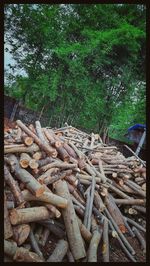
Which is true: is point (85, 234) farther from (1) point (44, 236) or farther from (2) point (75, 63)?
(2) point (75, 63)

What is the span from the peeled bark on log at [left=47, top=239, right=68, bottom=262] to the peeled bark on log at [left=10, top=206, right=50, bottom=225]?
0.41 meters

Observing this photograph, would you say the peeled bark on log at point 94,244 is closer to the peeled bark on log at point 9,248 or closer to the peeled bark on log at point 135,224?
the peeled bark on log at point 135,224

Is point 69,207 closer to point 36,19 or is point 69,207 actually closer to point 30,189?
point 30,189

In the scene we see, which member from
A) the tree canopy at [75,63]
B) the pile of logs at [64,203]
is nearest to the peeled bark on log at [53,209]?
the pile of logs at [64,203]

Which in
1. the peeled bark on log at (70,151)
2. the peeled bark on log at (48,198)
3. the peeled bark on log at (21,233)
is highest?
the peeled bark on log at (70,151)

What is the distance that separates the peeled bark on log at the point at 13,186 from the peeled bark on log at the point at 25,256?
63cm

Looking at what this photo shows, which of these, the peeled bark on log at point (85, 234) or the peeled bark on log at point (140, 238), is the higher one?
the peeled bark on log at point (85, 234)

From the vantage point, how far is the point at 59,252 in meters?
2.92

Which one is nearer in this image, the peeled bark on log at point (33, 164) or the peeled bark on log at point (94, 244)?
the peeled bark on log at point (94, 244)

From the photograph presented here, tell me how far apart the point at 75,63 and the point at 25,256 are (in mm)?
9507

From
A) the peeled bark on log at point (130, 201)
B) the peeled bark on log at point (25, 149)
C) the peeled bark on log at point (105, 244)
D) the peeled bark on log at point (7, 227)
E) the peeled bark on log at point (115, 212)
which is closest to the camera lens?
the peeled bark on log at point (7, 227)

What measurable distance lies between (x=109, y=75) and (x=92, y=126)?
4.00m

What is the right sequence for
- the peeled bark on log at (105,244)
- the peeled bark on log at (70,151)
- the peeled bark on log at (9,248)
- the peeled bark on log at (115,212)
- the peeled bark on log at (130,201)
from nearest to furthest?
1. the peeled bark on log at (9,248)
2. the peeled bark on log at (105,244)
3. the peeled bark on log at (115,212)
4. the peeled bark on log at (130,201)
5. the peeled bark on log at (70,151)

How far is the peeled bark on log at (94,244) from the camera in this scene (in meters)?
2.93
